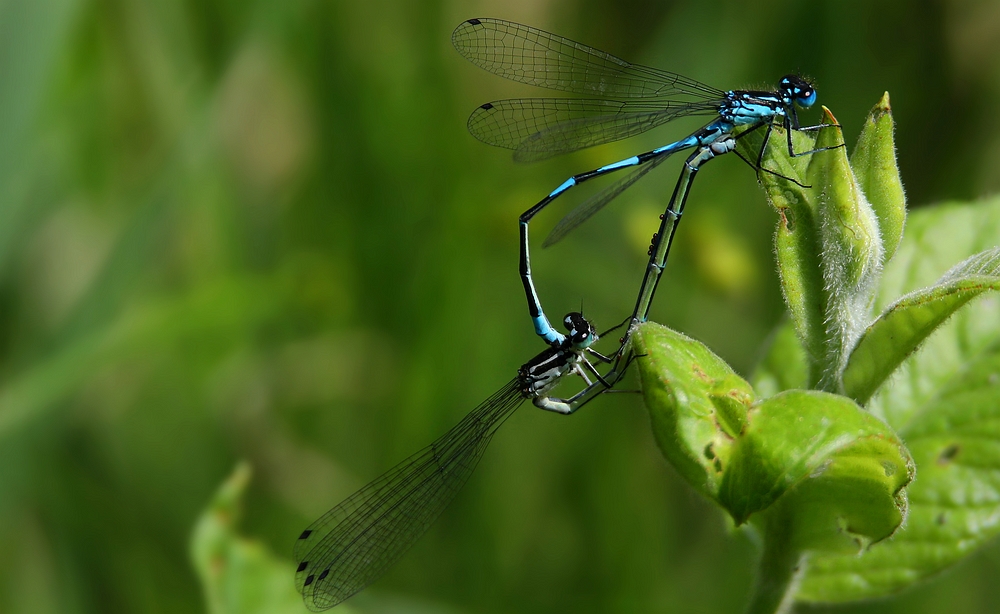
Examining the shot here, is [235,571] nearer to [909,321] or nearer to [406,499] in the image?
[406,499]

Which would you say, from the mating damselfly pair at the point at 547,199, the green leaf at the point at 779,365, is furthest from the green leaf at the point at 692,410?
the mating damselfly pair at the point at 547,199

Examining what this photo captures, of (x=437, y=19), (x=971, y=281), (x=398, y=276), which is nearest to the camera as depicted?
(x=971, y=281)

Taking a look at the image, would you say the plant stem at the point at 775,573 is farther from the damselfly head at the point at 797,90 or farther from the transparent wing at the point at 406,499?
the damselfly head at the point at 797,90

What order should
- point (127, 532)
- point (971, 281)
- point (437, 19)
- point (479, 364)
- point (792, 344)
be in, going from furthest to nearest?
point (437, 19)
point (479, 364)
point (127, 532)
point (792, 344)
point (971, 281)

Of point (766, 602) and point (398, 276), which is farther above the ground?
point (398, 276)

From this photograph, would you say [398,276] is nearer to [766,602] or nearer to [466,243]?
[466,243]

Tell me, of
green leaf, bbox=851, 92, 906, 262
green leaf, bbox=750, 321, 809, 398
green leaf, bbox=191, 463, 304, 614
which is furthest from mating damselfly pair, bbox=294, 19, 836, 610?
green leaf, bbox=851, 92, 906, 262

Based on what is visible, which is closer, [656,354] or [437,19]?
[656,354]

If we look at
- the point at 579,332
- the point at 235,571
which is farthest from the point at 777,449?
the point at 579,332

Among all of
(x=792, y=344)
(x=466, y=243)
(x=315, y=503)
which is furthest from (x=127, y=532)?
(x=792, y=344)
